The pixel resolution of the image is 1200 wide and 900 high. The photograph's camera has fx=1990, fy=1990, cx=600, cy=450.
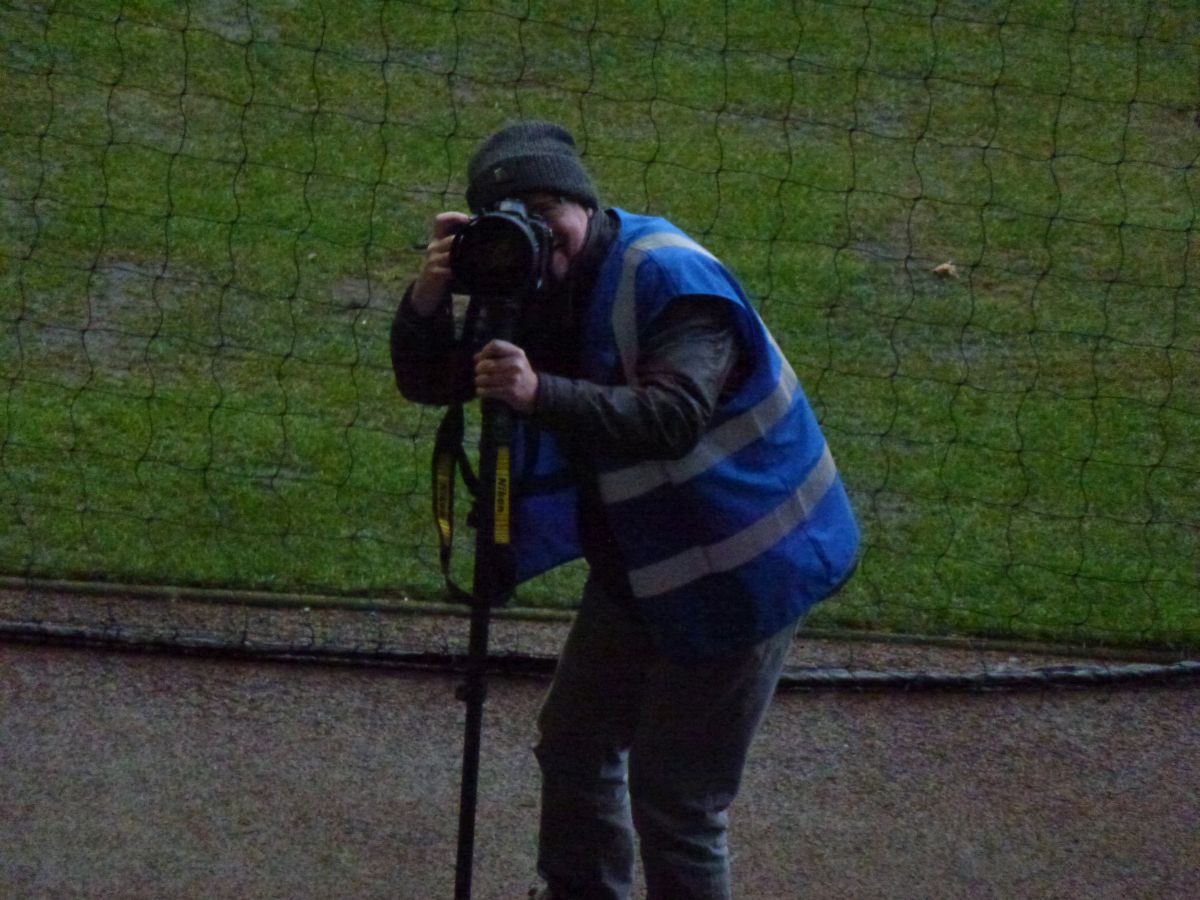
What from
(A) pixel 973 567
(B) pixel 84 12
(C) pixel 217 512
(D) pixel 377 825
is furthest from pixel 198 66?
(D) pixel 377 825

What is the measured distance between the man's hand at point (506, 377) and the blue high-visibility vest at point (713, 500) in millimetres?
242

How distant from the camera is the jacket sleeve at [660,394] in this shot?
3213mm

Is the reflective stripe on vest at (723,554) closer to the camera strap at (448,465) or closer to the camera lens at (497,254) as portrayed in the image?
the camera strap at (448,465)

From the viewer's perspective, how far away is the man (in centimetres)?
328

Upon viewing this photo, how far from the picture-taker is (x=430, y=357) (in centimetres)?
355

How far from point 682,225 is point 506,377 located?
500cm

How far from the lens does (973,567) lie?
19.4 ft

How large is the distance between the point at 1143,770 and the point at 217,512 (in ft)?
9.14

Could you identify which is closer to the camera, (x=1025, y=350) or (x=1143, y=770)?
(x=1143, y=770)

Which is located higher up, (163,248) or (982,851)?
(163,248)

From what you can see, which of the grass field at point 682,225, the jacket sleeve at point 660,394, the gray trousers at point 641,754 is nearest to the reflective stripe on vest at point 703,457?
the jacket sleeve at point 660,394

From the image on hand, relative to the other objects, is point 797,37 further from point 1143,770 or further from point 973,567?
point 1143,770

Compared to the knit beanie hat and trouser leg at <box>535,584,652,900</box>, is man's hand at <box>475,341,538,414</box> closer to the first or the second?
the knit beanie hat

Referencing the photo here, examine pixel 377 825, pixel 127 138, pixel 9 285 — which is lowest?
pixel 377 825
